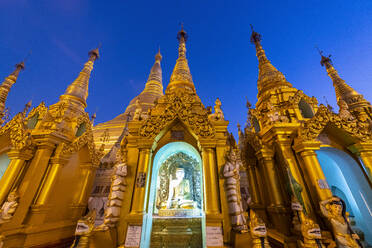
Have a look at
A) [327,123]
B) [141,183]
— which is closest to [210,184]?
[141,183]

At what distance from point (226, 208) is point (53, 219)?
763 cm

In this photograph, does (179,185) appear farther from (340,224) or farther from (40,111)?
(40,111)

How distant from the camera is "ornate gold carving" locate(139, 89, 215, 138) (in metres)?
5.32

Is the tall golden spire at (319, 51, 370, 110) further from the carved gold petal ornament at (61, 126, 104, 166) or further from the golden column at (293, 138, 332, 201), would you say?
the carved gold petal ornament at (61, 126, 104, 166)

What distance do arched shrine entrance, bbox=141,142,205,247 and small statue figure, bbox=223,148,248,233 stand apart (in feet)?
3.13

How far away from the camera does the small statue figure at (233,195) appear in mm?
3957

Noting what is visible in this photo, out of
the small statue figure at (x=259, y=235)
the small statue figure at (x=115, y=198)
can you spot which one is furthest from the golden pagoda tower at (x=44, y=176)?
the small statue figure at (x=259, y=235)

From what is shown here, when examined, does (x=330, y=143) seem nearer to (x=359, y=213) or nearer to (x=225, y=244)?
(x=359, y=213)

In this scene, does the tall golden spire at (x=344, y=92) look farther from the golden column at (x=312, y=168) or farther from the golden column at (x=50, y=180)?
the golden column at (x=50, y=180)

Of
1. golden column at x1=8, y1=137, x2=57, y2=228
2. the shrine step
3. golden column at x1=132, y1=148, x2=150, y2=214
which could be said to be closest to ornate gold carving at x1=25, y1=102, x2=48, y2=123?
golden column at x1=8, y1=137, x2=57, y2=228

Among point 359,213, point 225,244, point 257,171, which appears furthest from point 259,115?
point 225,244

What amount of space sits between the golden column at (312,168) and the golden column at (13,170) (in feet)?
37.9

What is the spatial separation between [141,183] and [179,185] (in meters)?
2.64

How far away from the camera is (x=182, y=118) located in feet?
18.3
